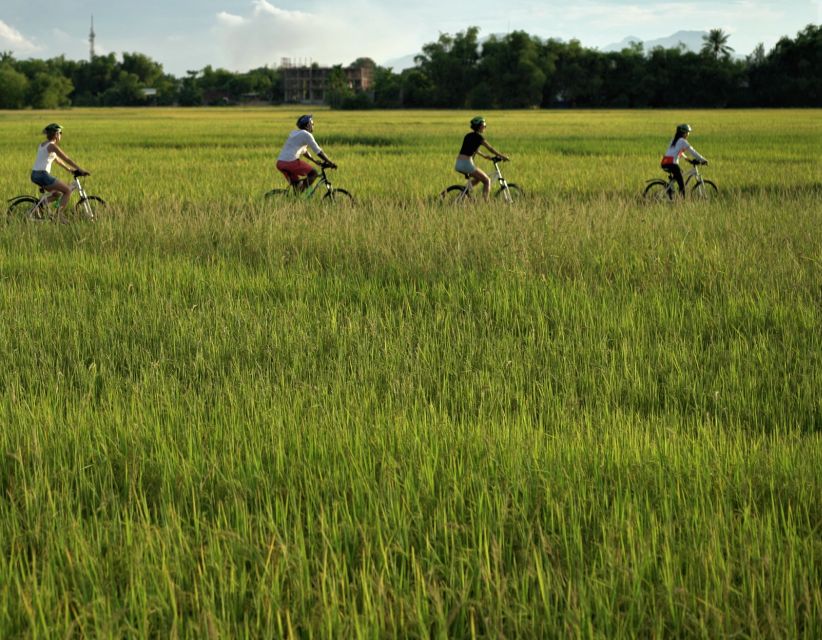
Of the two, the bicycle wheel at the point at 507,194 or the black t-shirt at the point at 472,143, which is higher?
the black t-shirt at the point at 472,143

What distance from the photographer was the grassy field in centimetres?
248

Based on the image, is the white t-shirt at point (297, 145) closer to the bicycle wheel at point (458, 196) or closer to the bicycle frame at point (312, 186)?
the bicycle frame at point (312, 186)

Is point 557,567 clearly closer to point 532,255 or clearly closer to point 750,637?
point 750,637

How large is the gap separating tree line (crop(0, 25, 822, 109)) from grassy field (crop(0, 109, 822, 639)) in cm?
9385

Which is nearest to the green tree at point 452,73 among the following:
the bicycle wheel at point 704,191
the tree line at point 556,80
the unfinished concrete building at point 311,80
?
the tree line at point 556,80

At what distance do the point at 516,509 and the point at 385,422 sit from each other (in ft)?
3.48

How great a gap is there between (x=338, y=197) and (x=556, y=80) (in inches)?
4038

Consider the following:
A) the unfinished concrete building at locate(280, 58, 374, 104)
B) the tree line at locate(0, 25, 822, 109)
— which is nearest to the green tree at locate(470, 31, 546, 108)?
the tree line at locate(0, 25, 822, 109)

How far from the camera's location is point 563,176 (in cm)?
1873

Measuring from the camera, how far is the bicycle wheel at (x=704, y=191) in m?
13.6

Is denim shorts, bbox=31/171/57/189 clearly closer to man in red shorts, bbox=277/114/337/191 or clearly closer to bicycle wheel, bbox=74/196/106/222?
bicycle wheel, bbox=74/196/106/222

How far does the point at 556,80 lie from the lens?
4311 inches

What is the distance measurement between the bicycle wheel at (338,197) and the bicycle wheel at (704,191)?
210 inches

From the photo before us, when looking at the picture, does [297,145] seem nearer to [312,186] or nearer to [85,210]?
[312,186]
